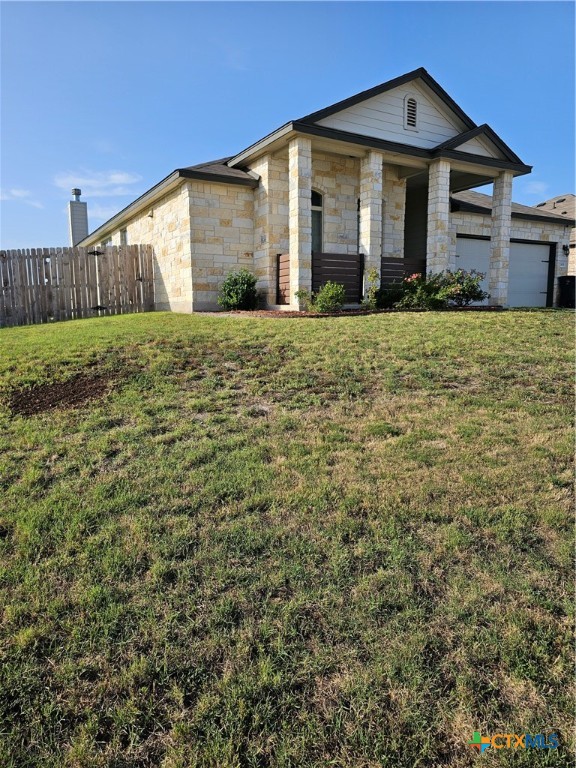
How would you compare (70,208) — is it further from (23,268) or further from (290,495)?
(290,495)

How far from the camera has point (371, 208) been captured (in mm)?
12492

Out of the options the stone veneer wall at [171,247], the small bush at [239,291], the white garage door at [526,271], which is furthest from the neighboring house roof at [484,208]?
the stone veneer wall at [171,247]

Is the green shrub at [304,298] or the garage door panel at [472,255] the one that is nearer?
the green shrub at [304,298]

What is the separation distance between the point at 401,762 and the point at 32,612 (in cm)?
178

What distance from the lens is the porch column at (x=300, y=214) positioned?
37.5ft

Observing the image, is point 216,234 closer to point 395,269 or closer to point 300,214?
point 300,214

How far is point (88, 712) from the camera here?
6.26ft

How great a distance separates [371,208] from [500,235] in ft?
15.2

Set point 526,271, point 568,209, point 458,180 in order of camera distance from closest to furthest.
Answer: point 458,180, point 526,271, point 568,209

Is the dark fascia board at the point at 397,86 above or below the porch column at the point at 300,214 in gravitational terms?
above

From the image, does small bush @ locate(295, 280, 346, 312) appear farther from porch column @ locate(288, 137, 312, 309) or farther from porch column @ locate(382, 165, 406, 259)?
porch column @ locate(382, 165, 406, 259)

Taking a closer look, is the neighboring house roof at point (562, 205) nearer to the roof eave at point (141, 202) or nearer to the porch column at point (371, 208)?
the porch column at point (371, 208)

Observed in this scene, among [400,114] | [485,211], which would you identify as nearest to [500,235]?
[485,211]

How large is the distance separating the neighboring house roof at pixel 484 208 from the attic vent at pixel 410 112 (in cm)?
379
